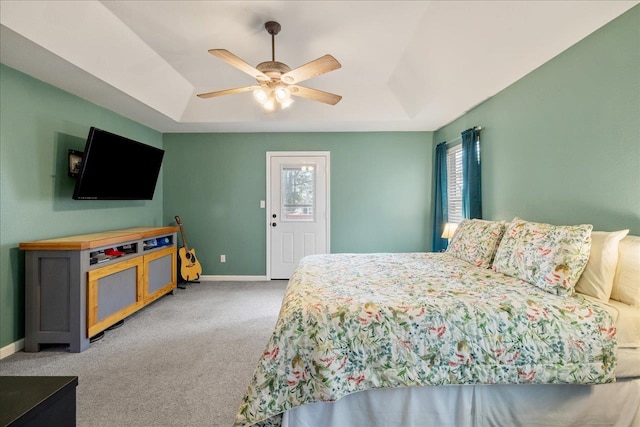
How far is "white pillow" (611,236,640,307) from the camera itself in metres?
1.56

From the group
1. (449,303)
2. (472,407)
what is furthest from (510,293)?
(472,407)

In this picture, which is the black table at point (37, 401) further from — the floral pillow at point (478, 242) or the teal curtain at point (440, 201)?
the teal curtain at point (440, 201)

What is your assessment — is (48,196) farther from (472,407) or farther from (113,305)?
(472,407)

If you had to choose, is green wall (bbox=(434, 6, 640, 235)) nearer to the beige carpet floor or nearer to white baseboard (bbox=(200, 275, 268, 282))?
the beige carpet floor

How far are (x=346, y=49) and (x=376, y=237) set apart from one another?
2.74 m

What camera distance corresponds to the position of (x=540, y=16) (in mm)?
1969

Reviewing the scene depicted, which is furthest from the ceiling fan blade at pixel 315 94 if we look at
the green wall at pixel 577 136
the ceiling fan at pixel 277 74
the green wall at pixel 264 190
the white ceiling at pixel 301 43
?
the green wall at pixel 264 190

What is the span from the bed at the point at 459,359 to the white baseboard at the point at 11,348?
2350 mm

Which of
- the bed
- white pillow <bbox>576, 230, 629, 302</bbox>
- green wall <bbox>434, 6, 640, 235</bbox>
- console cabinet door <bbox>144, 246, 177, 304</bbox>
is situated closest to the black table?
the bed

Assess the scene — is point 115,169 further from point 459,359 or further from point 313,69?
point 459,359

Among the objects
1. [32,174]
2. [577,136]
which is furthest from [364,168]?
[32,174]

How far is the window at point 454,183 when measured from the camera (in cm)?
394

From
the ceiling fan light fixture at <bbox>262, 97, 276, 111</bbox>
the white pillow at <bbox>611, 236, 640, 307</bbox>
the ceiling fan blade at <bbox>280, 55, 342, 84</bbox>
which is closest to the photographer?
the white pillow at <bbox>611, 236, 640, 307</bbox>

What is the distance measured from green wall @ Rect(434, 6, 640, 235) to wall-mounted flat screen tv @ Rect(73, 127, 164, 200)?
13.0 feet
